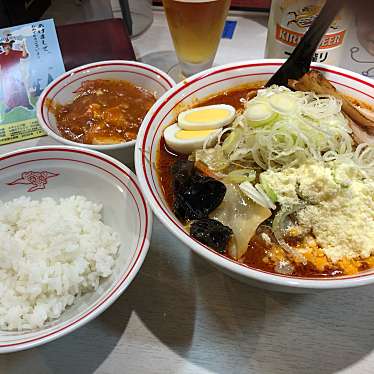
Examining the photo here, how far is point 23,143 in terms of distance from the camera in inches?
65.5

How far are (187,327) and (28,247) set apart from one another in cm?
53

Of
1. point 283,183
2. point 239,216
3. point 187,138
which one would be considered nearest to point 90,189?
point 187,138

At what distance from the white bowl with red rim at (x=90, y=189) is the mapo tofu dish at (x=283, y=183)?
143 millimetres

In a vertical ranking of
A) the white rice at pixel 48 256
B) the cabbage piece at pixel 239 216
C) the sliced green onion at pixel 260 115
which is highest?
the sliced green onion at pixel 260 115

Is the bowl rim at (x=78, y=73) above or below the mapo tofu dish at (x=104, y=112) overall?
above

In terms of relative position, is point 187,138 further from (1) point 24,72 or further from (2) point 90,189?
(1) point 24,72

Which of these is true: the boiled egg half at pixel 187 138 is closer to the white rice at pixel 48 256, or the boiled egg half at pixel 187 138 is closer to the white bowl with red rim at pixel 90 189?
the white bowl with red rim at pixel 90 189

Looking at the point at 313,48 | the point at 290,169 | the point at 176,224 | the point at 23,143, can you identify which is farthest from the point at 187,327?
the point at 23,143

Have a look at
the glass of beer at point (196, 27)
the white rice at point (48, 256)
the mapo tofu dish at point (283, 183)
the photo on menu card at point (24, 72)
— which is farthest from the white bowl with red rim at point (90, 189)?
the glass of beer at point (196, 27)

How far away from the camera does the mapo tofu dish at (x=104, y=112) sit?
4.85 ft

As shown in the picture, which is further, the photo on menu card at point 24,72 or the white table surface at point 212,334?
the photo on menu card at point 24,72

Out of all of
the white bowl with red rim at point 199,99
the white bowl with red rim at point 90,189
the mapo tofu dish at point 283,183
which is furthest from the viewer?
the white bowl with red rim at point 90,189

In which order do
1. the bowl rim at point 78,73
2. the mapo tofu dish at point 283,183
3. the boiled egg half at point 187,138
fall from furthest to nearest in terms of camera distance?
the bowl rim at point 78,73 < the boiled egg half at point 187,138 < the mapo tofu dish at point 283,183

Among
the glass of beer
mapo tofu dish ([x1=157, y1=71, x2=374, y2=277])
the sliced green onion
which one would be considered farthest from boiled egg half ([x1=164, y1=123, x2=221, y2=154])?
the glass of beer
